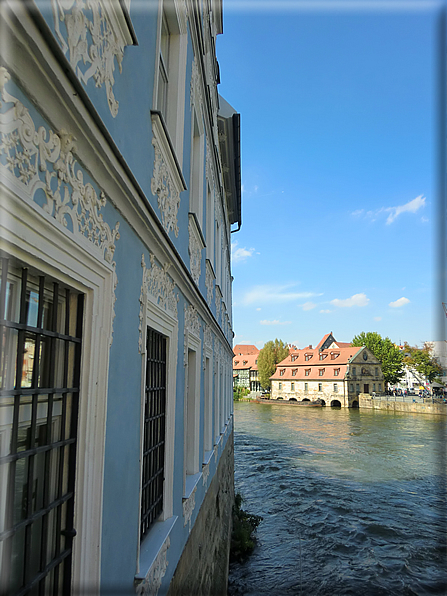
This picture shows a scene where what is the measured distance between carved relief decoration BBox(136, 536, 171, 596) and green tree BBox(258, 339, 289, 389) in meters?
70.2

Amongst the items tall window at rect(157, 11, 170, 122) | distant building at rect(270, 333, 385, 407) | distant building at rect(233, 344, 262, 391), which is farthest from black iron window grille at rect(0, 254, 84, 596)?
distant building at rect(233, 344, 262, 391)

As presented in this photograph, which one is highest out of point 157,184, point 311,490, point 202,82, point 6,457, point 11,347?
point 202,82

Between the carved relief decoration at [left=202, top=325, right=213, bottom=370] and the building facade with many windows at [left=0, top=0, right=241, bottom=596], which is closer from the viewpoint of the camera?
the building facade with many windows at [left=0, top=0, right=241, bottom=596]

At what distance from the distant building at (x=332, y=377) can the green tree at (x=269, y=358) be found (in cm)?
598

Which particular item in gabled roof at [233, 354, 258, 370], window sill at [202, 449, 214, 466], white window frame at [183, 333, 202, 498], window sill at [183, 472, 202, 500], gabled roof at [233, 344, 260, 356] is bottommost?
gabled roof at [233, 354, 258, 370]

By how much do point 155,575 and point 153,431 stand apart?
3.25 feet

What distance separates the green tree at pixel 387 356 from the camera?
62.8 meters

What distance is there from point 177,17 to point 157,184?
1.93 meters

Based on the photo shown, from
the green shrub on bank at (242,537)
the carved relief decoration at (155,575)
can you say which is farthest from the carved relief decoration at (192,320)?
the green shrub on bank at (242,537)

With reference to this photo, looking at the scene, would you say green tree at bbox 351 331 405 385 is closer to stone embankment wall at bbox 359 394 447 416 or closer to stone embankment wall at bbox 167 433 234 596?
stone embankment wall at bbox 359 394 447 416

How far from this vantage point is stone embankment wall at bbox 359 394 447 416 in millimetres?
47784

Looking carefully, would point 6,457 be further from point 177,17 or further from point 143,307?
point 177,17

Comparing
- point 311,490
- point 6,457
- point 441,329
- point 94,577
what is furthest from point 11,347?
point 311,490

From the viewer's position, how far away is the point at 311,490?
17.9 meters
